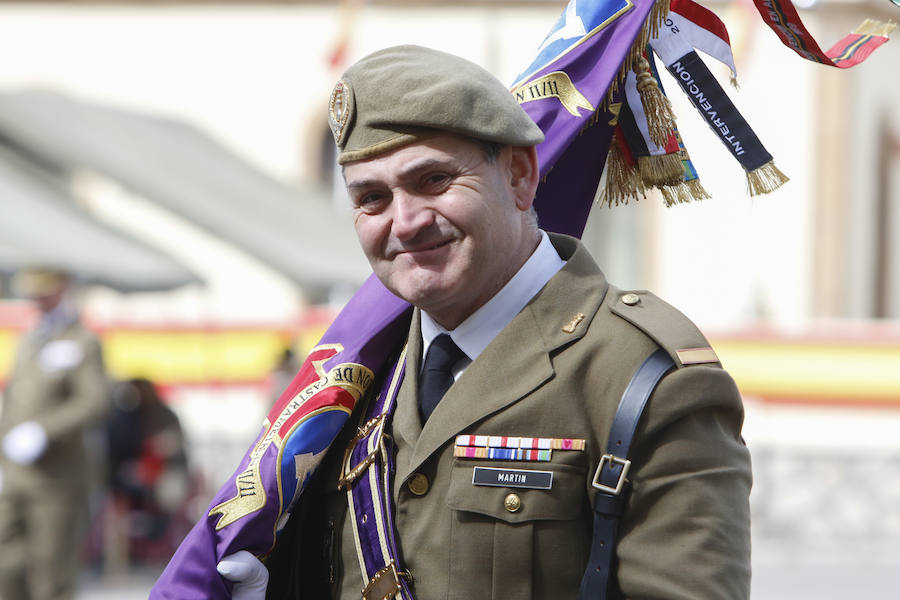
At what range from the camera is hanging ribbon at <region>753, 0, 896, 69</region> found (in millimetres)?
2480

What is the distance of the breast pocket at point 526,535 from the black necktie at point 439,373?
0.21 metres

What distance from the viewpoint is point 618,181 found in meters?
2.56

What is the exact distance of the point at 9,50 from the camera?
1650 centimetres

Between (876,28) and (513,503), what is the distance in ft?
4.23

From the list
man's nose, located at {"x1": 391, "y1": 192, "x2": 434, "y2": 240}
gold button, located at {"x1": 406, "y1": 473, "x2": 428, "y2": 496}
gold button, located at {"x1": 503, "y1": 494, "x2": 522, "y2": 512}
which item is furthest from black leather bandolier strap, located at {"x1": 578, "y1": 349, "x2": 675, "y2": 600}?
man's nose, located at {"x1": 391, "y1": 192, "x2": 434, "y2": 240}

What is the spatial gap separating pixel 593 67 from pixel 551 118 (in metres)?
0.14

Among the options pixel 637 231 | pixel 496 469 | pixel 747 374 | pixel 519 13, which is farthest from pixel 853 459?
pixel 496 469

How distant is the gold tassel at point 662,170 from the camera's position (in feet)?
8.14

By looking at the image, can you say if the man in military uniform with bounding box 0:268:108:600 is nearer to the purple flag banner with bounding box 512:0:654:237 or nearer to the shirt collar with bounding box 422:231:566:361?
the purple flag banner with bounding box 512:0:654:237

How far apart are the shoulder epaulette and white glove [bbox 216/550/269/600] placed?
0.72m

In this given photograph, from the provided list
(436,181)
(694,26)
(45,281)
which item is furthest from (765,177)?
(45,281)

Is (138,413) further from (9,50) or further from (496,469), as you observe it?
(9,50)

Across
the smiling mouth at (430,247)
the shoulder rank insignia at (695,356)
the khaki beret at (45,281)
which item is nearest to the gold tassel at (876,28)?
the shoulder rank insignia at (695,356)

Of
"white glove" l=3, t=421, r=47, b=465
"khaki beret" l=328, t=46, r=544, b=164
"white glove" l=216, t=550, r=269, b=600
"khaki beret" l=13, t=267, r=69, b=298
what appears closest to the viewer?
"khaki beret" l=328, t=46, r=544, b=164
